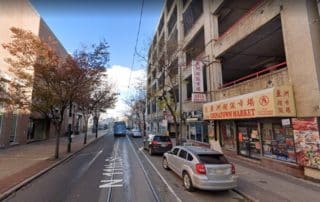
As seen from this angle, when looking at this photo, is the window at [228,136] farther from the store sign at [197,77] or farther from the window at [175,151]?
the window at [175,151]

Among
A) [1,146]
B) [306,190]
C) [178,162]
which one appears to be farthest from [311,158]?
[1,146]

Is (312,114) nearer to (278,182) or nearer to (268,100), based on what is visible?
(268,100)

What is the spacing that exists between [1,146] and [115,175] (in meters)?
15.4

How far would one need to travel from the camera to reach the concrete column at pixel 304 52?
8742mm

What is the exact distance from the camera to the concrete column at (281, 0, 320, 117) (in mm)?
8742

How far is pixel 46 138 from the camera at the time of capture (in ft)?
104

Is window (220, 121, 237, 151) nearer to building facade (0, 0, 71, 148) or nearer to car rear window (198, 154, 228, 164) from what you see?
car rear window (198, 154, 228, 164)

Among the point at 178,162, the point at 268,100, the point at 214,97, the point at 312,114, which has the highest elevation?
the point at 214,97

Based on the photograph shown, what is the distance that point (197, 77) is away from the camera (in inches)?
679

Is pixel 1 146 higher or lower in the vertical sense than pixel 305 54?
lower

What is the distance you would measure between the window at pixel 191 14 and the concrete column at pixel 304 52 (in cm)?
1203

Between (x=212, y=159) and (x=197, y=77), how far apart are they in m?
10.3

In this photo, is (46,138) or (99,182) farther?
(46,138)

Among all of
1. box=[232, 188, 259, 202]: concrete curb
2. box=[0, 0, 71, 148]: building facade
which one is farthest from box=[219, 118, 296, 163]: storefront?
box=[0, 0, 71, 148]: building facade
